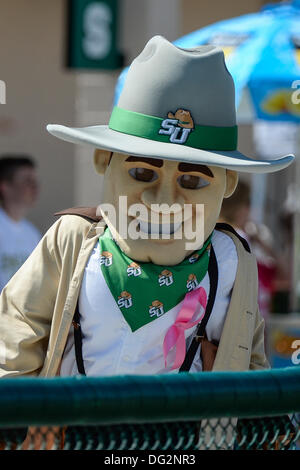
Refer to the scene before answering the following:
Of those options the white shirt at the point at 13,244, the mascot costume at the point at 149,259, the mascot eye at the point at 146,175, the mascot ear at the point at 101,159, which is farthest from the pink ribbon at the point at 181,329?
the white shirt at the point at 13,244

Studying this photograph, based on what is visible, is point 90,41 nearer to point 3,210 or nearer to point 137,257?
point 3,210

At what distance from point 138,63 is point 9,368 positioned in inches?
34.5

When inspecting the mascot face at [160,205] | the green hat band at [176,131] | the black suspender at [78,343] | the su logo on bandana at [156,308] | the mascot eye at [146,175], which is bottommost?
the black suspender at [78,343]

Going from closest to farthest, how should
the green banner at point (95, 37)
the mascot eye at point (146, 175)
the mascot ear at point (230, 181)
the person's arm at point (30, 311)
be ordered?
the person's arm at point (30, 311) < the mascot eye at point (146, 175) < the mascot ear at point (230, 181) < the green banner at point (95, 37)

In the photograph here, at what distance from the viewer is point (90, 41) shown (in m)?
8.55

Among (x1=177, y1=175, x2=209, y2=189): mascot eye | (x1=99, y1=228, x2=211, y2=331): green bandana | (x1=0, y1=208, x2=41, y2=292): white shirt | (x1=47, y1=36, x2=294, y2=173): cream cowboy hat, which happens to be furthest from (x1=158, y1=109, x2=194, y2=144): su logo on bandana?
(x1=0, y1=208, x2=41, y2=292): white shirt

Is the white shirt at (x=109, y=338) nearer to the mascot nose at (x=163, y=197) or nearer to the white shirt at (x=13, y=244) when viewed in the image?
the mascot nose at (x=163, y=197)

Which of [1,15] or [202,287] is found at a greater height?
[1,15]

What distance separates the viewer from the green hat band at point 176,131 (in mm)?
2420

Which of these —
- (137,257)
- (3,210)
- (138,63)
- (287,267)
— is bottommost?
(287,267)

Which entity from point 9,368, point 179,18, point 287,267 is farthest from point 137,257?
point 179,18

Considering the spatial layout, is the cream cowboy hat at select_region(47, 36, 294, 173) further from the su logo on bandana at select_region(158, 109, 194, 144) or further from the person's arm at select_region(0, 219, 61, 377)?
the person's arm at select_region(0, 219, 61, 377)

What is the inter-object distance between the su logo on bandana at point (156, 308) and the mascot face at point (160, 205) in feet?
0.35

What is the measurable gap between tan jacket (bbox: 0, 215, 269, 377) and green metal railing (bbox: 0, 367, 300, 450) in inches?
20.1
